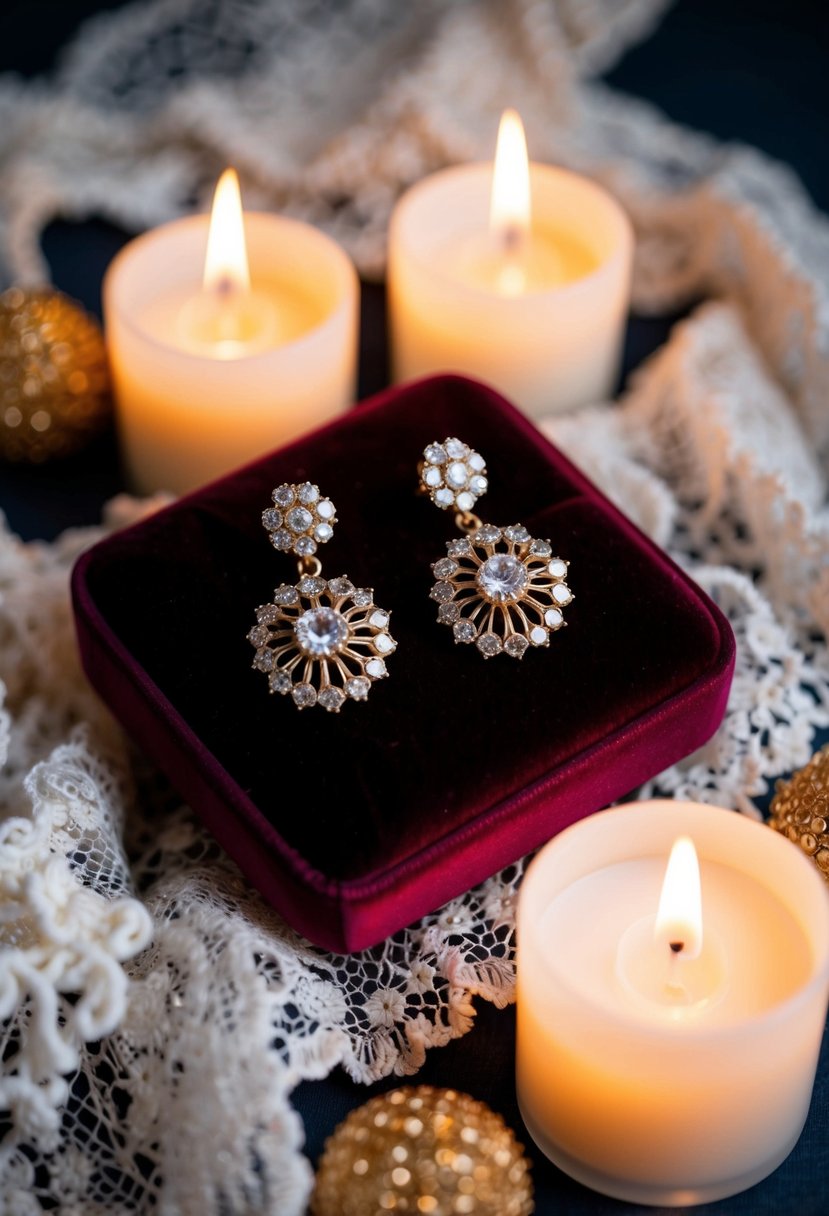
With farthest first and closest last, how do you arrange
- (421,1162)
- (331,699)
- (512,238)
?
(512,238), (331,699), (421,1162)

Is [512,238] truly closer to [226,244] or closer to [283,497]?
[226,244]

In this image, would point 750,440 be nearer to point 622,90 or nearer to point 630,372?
point 630,372

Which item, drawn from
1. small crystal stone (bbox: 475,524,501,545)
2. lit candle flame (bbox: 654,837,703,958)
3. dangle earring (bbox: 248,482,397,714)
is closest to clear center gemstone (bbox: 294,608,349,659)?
dangle earring (bbox: 248,482,397,714)

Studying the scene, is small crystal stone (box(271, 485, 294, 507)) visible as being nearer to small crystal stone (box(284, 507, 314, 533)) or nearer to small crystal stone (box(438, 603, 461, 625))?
small crystal stone (box(284, 507, 314, 533))

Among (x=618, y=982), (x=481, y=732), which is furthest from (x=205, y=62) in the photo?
(x=618, y=982)

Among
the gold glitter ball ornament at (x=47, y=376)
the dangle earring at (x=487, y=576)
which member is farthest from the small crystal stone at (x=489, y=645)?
the gold glitter ball ornament at (x=47, y=376)

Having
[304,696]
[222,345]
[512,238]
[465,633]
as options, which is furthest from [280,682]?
[512,238]
